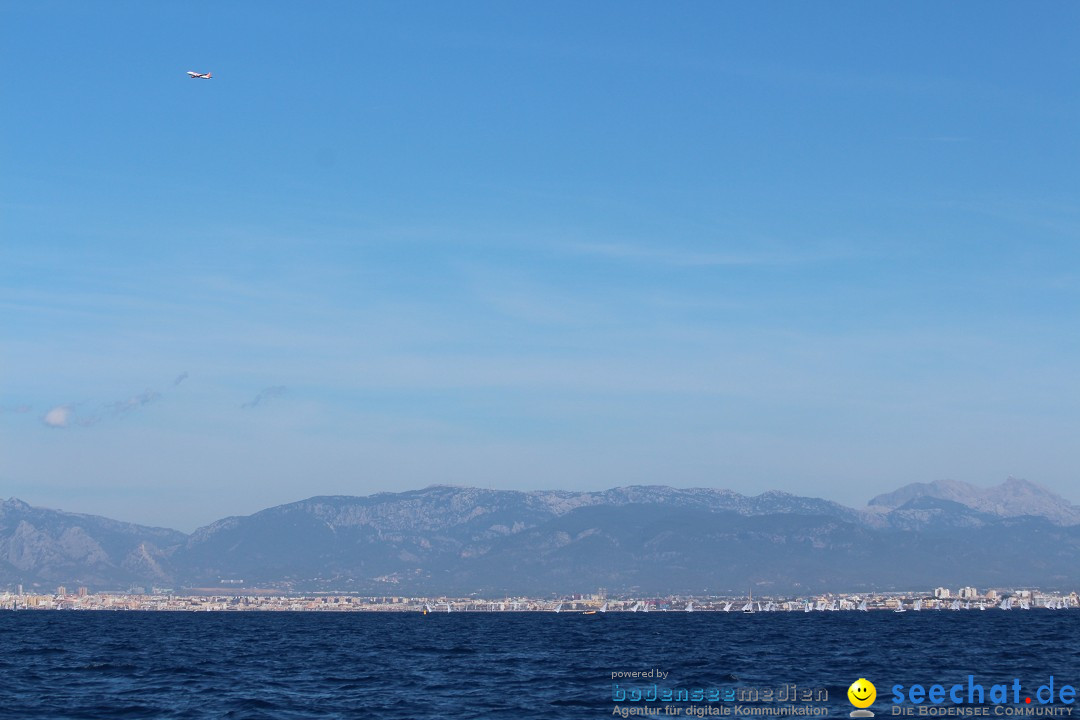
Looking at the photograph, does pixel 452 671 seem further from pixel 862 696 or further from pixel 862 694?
pixel 862 696

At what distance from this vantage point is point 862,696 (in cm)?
6844

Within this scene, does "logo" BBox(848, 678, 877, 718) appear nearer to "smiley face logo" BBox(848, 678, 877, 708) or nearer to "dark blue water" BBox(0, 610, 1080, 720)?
"smiley face logo" BBox(848, 678, 877, 708)

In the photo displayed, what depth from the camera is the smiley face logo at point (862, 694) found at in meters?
66.4

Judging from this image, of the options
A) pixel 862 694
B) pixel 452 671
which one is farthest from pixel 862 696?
pixel 452 671

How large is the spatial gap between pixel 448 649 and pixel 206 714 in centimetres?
6296

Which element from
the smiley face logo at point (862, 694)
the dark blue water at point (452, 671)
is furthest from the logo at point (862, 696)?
the dark blue water at point (452, 671)

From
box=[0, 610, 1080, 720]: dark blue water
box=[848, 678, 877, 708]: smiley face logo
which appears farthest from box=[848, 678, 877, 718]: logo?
box=[0, 610, 1080, 720]: dark blue water

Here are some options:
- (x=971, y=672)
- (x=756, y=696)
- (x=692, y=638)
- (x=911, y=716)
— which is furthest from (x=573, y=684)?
(x=692, y=638)

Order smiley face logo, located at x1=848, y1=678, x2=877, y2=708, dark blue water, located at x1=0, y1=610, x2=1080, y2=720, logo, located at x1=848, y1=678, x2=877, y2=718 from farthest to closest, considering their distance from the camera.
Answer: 1. dark blue water, located at x1=0, y1=610, x2=1080, y2=720
2. smiley face logo, located at x1=848, y1=678, x2=877, y2=708
3. logo, located at x1=848, y1=678, x2=877, y2=718

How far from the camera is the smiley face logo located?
66.4 m

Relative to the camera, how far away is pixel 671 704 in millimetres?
66125

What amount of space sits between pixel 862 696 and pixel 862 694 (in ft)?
2.57

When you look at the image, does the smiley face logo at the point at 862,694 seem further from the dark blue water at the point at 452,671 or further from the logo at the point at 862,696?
the dark blue water at the point at 452,671

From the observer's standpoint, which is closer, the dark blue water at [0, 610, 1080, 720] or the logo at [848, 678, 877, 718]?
the logo at [848, 678, 877, 718]
